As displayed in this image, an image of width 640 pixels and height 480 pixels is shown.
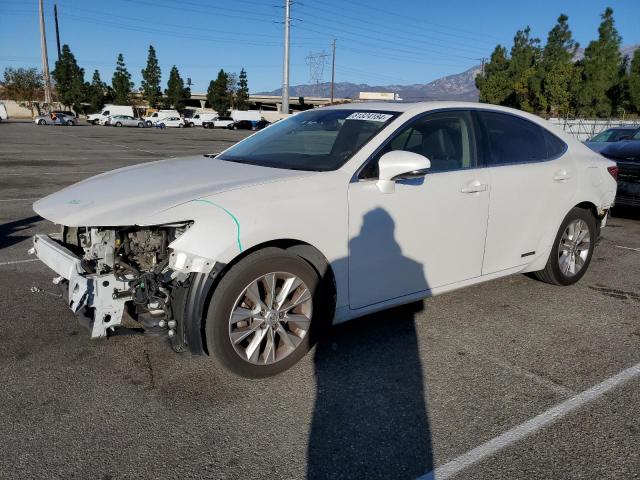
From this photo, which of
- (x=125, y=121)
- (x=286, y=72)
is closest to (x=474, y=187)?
(x=286, y=72)

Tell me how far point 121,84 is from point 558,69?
67789 mm

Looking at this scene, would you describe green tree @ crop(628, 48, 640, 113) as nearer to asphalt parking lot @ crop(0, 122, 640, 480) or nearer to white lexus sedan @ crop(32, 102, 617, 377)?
white lexus sedan @ crop(32, 102, 617, 377)

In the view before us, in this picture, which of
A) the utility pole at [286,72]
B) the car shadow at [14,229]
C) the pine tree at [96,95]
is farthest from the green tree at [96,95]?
the car shadow at [14,229]

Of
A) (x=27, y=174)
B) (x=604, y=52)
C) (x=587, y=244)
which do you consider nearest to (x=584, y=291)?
(x=587, y=244)

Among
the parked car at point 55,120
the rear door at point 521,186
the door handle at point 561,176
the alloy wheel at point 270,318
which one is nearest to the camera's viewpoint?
the alloy wheel at point 270,318

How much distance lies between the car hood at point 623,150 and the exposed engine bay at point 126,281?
803 cm

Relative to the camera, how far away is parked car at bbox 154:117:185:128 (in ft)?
198

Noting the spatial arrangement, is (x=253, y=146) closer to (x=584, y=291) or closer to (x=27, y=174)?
(x=584, y=291)

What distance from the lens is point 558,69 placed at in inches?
1687

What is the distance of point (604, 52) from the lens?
40719mm

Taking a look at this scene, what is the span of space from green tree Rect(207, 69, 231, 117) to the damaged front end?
310 ft

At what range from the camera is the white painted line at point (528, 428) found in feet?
8.15

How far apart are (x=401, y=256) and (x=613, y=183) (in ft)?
9.49

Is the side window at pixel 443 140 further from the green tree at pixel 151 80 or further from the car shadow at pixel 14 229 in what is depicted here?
the green tree at pixel 151 80
